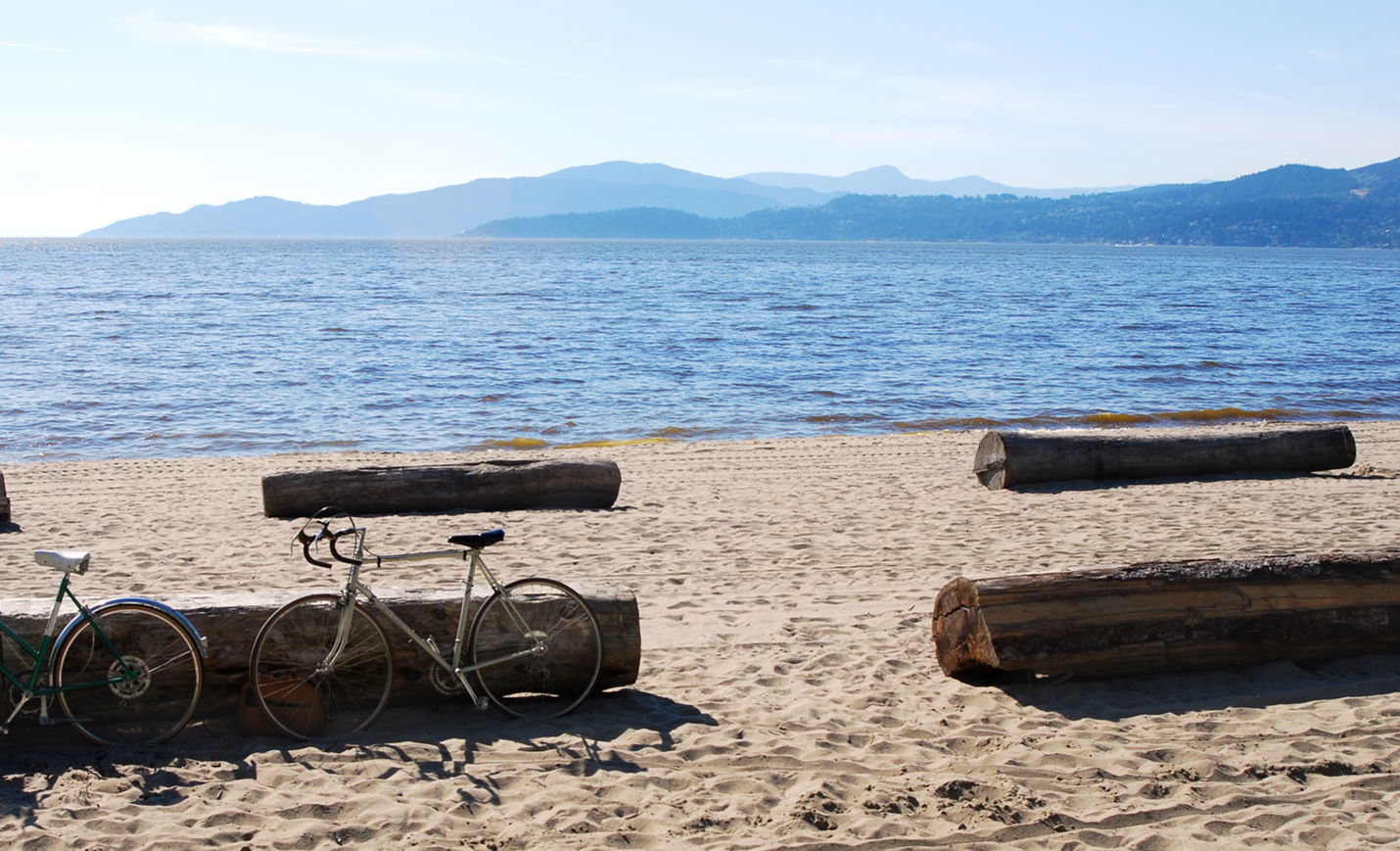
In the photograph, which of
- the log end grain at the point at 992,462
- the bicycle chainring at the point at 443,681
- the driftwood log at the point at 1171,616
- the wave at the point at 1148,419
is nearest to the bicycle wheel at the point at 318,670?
the bicycle chainring at the point at 443,681

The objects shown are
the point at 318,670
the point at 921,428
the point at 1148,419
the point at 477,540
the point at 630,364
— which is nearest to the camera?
the point at 318,670

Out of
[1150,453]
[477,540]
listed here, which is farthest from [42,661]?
[1150,453]

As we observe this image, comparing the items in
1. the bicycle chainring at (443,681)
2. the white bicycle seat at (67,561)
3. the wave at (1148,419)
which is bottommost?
the wave at (1148,419)

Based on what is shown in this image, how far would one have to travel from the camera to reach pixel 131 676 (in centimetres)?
531

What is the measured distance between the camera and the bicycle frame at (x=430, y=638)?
5438 millimetres

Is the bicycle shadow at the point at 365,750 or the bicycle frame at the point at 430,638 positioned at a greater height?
the bicycle frame at the point at 430,638

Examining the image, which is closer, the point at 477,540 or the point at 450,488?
the point at 477,540

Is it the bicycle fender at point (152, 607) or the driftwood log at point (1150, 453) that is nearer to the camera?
the bicycle fender at point (152, 607)

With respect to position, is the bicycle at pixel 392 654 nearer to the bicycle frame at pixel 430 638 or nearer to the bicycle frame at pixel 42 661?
the bicycle frame at pixel 430 638

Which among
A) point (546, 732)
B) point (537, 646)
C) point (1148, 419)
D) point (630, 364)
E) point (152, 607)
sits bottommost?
point (1148, 419)

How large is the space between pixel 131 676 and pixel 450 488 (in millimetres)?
6118

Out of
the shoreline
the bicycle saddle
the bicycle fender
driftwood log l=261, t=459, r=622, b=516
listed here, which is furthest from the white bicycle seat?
the shoreline

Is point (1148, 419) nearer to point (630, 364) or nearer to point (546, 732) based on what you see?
point (630, 364)

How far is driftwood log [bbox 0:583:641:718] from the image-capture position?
5527mm
